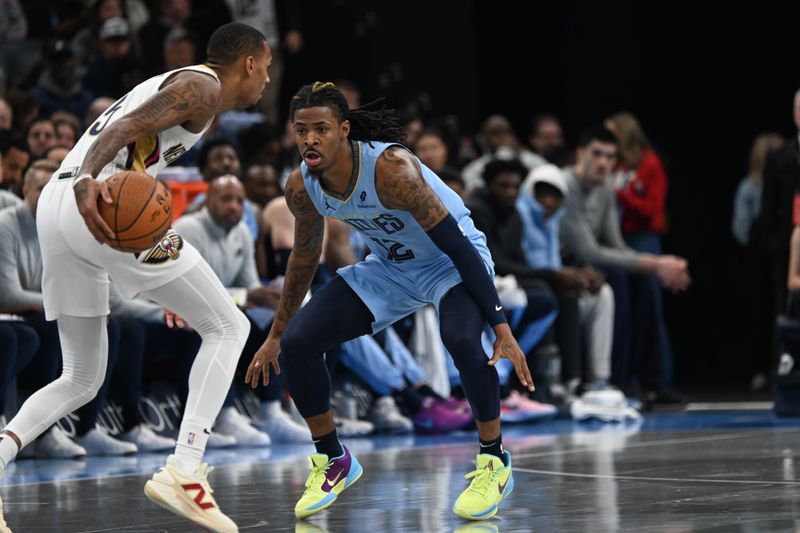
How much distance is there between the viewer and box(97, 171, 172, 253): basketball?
437cm

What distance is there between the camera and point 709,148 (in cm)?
1412

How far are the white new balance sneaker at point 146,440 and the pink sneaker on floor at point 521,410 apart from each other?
2460mm

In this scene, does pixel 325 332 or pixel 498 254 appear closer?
pixel 325 332

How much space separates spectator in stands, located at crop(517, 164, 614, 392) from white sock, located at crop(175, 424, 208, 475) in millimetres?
5399

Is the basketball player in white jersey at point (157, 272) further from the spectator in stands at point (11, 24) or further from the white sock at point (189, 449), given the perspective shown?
the spectator in stands at point (11, 24)

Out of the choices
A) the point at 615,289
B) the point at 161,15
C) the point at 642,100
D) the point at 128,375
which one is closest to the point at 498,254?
the point at 615,289

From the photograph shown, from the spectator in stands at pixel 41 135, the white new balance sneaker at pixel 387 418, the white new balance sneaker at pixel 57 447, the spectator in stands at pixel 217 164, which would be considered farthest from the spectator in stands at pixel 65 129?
the white new balance sneaker at pixel 387 418

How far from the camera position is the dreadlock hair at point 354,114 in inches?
198

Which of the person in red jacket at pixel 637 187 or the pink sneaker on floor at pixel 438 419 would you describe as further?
the person in red jacket at pixel 637 187

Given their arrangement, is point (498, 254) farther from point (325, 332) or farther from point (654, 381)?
point (325, 332)

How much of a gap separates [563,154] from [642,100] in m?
2.82

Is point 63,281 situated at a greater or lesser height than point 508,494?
greater

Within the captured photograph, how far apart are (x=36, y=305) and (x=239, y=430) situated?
1437mm

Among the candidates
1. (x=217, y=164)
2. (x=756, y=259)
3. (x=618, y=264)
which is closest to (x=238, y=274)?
(x=217, y=164)
